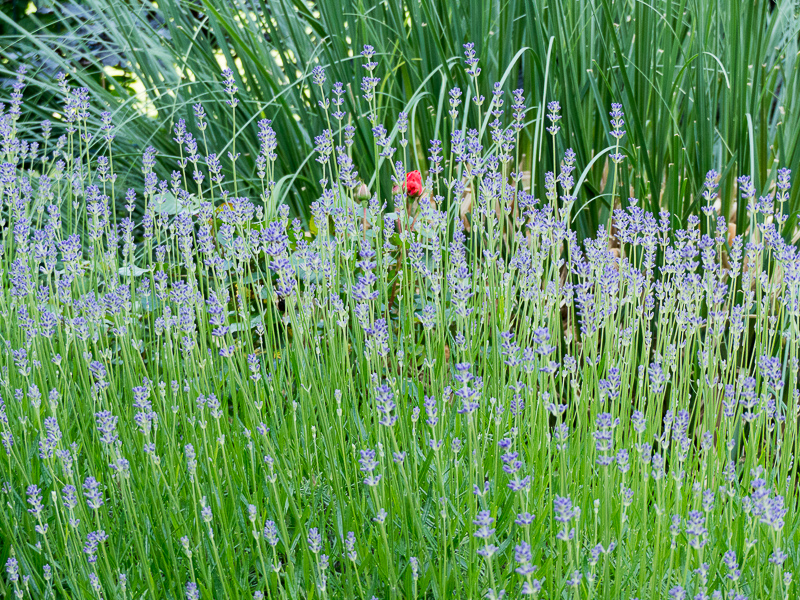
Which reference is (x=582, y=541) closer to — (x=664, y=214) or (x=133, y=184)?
(x=664, y=214)

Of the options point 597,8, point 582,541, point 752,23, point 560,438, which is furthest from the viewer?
point 597,8

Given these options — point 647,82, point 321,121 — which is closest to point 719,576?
point 647,82

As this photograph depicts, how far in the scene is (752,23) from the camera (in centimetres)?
284

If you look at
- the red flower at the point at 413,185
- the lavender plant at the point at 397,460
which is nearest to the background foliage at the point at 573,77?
the red flower at the point at 413,185

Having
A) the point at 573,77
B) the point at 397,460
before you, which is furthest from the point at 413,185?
the point at 397,460

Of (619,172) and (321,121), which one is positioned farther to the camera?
(321,121)

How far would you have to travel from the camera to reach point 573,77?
284cm

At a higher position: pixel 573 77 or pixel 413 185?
pixel 573 77

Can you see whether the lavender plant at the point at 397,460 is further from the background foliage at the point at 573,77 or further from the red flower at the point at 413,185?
the background foliage at the point at 573,77

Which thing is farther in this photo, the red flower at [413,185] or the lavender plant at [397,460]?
the red flower at [413,185]

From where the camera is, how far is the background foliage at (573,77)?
2.79m

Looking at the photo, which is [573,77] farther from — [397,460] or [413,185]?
[397,460]

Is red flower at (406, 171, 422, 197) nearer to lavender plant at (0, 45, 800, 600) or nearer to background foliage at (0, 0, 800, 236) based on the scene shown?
background foliage at (0, 0, 800, 236)

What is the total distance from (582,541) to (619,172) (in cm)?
165
